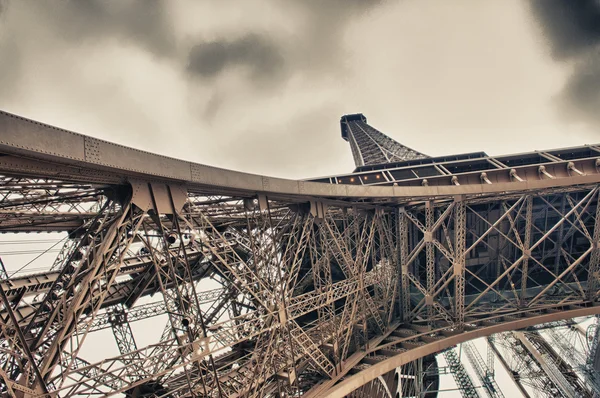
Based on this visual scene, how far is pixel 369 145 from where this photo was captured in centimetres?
6731

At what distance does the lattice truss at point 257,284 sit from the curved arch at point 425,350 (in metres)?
0.31

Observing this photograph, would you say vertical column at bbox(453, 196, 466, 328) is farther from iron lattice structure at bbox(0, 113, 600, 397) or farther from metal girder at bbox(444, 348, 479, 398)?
metal girder at bbox(444, 348, 479, 398)

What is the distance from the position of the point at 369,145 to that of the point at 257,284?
2406 inches

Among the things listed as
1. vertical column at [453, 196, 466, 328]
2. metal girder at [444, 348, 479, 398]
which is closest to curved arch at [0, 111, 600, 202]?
vertical column at [453, 196, 466, 328]

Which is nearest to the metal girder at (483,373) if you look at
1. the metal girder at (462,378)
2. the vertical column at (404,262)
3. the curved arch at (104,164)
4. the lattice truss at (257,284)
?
the metal girder at (462,378)

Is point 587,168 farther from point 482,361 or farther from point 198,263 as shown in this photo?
point 482,361

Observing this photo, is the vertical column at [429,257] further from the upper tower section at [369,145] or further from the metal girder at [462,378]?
the upper tower section at [369,145]

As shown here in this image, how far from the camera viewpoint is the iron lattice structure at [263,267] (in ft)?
20.5

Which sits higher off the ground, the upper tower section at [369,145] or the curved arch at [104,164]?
the upper tower section at [369,145]

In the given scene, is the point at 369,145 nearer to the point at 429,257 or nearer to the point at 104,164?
the point at 429,257

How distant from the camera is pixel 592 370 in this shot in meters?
24.4

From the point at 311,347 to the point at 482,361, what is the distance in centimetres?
3104

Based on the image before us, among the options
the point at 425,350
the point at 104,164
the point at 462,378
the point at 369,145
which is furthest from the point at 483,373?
the point at 369,145

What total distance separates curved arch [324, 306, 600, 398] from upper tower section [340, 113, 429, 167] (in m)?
35.3
